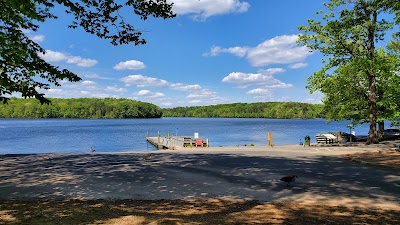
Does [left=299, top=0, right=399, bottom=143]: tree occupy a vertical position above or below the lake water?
above

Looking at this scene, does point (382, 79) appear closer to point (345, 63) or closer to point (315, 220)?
Result: point (345, 63)

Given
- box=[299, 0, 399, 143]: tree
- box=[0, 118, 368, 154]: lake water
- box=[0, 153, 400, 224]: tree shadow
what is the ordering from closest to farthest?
box=[0, 153, 400, 224]: tree shadow, box=[299, 0, 399, 143]: tree, box=[0, 118, 368, 154]: lake water

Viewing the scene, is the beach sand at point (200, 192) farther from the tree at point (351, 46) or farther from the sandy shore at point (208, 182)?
the tree at point (351, 46)

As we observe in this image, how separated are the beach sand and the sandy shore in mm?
30

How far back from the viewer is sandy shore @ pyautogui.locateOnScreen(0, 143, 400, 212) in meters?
10.6

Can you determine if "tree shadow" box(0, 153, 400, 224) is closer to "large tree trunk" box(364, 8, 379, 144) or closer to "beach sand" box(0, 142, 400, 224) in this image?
"beach sand" box(0, 142, 400, 224)

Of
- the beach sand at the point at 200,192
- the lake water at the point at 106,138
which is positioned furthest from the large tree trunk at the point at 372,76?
the lake water at the point at 106,138

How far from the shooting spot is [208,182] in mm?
13070

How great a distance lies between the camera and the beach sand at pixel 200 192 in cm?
812

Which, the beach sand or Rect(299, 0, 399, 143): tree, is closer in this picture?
the beach sand

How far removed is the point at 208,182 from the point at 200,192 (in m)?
1.80

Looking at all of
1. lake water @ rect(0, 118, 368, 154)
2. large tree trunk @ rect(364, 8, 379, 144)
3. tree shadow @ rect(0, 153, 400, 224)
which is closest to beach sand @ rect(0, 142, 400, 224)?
tree shadow @ rect(0, 153, 400, 224)

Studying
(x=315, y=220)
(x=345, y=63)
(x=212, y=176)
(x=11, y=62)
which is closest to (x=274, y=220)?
(x=315, y=220)

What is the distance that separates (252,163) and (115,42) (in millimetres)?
10449
